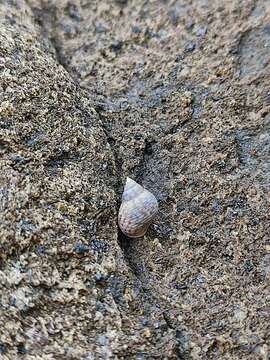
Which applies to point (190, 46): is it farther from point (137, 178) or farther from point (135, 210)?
point (135, 210)

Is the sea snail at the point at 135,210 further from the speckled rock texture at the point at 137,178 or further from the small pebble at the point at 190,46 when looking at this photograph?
the small pebble at the point at 190,46

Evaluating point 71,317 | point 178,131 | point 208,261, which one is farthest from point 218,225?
point 71,317

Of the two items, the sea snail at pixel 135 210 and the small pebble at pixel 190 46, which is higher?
the small pebble at pixel 190 46

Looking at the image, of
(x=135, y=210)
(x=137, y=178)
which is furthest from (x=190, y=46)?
(x=135, y=210)

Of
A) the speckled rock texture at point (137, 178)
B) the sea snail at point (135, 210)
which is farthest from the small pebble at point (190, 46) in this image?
the sea snail at point (135, 210)

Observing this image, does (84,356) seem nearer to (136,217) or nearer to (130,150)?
(136,217)
